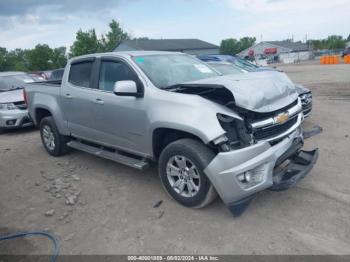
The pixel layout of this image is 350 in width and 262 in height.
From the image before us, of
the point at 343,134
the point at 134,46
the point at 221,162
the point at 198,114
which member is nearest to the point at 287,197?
the point at 221,162

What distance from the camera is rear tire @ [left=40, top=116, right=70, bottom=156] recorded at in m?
5.92

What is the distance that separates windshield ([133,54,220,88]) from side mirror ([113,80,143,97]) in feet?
0.86

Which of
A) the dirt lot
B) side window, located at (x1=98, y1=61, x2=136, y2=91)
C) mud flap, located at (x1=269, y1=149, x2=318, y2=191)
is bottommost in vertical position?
the dirt lot

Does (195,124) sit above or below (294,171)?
above

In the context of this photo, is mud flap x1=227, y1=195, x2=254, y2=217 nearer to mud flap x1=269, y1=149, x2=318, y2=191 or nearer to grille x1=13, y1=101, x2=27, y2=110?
mud flap x1=269, y1=149, x2=318, y2=191

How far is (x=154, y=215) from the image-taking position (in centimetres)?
377

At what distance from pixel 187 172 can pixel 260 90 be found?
1262mm

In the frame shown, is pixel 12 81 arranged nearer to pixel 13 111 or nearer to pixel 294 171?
pixel 13 111

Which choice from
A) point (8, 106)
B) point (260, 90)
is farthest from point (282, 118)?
point (8, 106)

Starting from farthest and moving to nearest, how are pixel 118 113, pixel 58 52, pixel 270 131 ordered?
pixel 58 52 < pixel 118 113 < pixel 270 131

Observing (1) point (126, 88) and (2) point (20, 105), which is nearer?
(1) point (126, 88)

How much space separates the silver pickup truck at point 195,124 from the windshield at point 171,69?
2cm

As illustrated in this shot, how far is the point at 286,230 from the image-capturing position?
10.7ft

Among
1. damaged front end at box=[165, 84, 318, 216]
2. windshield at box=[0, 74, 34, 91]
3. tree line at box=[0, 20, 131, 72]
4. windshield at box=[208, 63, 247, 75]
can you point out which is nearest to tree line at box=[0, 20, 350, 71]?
tree line at box=[0, 20, 131, 72]
